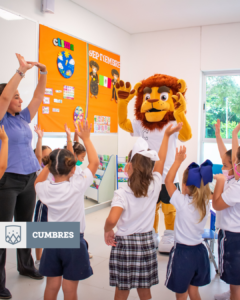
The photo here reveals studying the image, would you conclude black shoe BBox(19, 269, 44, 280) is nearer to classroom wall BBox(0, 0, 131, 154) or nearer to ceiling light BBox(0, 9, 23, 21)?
classroom wall BBox(0, 0, 131, 154)

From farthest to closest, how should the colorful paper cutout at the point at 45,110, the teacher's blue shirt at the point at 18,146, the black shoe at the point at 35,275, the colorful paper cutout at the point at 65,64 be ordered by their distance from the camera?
the colorful paper cutout at the point at 65,64
the colorful paper cutout at the point at 45,110
the black shoe at the point at 35,275
the teacher's blue shirt at the point at 18,146

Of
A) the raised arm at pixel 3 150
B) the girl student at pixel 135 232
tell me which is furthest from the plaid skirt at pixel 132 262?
the raised arm at pixel 3 150

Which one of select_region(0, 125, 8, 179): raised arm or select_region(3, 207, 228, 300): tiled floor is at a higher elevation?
select_region(0, 125, 8, 179): raised arm

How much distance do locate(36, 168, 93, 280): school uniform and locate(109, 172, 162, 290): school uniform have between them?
0.18 m

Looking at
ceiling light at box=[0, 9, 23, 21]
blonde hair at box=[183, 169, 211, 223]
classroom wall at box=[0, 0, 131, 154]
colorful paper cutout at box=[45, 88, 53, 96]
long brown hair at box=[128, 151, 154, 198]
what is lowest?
blonde hair at box=[183, 169, 211, 223]

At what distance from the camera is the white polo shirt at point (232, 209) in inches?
65.8

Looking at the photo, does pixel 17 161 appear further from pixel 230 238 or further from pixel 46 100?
pixel 46 100

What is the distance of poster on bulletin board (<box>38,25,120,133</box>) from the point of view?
11.8 ft

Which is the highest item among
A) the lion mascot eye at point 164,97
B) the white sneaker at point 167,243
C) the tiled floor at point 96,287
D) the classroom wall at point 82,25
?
the classroom wall at point 82,25

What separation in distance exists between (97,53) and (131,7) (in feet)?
2.54

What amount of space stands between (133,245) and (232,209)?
0.62 m

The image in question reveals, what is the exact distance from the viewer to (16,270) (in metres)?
2.48

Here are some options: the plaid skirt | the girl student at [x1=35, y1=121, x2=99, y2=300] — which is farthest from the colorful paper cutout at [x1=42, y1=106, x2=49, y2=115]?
the plaid skirt

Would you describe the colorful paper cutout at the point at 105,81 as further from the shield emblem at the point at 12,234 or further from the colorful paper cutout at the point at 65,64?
the shield emblem at the point at 12,234
